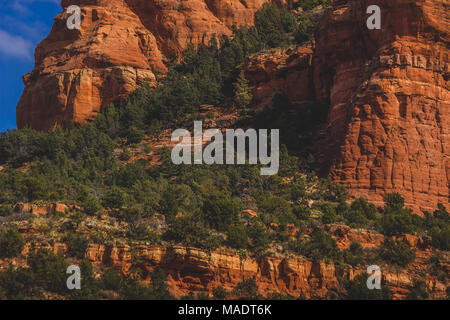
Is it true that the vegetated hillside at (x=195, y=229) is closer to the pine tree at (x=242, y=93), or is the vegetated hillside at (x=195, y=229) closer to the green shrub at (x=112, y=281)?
the green shrub at (x=112, y=281)

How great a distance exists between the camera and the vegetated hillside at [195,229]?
1304 inches

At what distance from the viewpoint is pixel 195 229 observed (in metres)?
35.5

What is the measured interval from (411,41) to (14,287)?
32320 mm

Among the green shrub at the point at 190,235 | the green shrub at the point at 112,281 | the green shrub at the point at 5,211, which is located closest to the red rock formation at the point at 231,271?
the green shrub at the point at 190,235

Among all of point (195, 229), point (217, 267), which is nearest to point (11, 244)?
point (195, 229)

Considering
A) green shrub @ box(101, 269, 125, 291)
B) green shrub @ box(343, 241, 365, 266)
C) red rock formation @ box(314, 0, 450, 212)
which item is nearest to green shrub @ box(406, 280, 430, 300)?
green shrub @ box(343, 241, 365, 266)

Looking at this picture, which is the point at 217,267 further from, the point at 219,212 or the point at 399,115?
the point at 399,115

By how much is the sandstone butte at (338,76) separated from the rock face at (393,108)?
7 cm

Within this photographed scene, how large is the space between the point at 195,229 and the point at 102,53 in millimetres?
32542

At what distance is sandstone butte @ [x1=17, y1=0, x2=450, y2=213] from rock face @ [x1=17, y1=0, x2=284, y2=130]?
4.2 inches

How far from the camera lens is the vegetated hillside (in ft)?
109
